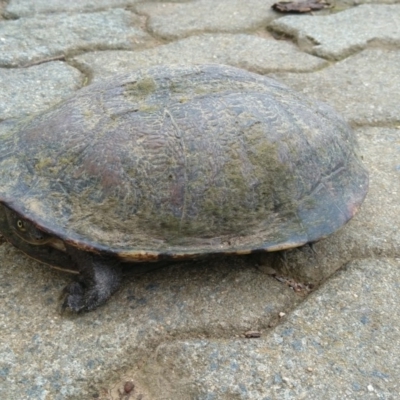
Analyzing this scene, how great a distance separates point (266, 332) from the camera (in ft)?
5.74

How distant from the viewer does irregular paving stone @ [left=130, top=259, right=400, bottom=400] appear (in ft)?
5.17

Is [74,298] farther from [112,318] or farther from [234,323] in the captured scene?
[234,323]

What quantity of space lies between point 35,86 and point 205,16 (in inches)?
48.9

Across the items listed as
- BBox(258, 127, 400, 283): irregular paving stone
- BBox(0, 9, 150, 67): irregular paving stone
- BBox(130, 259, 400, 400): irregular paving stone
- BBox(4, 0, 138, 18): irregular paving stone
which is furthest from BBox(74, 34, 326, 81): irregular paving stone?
BBox(130, 259, 400, 400): irregular paving stone

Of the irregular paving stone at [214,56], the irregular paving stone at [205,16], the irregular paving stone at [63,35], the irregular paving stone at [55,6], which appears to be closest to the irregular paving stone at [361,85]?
the irregular paving stone at [214,56]

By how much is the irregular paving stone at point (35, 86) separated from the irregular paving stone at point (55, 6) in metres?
0.73

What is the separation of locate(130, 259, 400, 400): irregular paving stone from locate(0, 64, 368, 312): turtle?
0.75ft

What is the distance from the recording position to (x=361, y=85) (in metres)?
2.99

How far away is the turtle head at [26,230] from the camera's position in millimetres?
1777

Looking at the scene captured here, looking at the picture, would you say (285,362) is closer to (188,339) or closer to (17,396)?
(188,339)

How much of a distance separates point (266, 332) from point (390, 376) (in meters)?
0.34

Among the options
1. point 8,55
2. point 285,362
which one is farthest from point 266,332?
point 8,55

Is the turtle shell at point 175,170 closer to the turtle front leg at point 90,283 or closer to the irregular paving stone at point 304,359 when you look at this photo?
the turtle front leg at point 90,283

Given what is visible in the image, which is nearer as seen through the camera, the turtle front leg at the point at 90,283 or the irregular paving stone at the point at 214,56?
the turtle front leg at the point at 90,283
